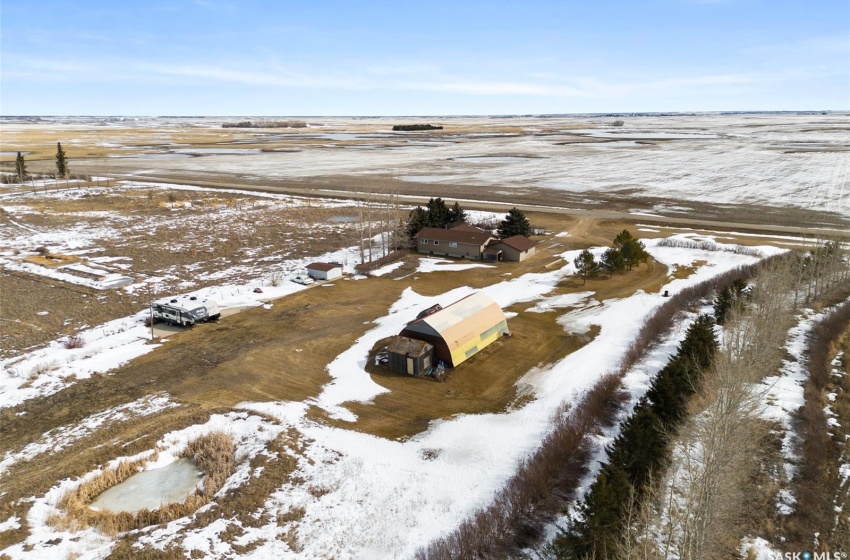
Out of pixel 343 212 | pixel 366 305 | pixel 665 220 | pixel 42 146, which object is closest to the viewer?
pixel 366 305

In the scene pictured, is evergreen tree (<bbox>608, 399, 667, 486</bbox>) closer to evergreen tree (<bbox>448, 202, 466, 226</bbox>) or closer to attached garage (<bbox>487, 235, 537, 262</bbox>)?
attached garage (<bbox>487, 235, 537, 262</bbox>)

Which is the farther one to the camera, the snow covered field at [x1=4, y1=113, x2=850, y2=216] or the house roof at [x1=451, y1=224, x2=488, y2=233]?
the snow covered field at [x1=4, y1=113, x2=850, y2=216]

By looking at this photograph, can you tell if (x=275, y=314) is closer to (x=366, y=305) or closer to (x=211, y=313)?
(x=211, y=313)

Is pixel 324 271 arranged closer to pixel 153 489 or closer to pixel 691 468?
pixel 153 489

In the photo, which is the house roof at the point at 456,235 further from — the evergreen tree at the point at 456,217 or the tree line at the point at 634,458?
the tree line at the point at 634,458

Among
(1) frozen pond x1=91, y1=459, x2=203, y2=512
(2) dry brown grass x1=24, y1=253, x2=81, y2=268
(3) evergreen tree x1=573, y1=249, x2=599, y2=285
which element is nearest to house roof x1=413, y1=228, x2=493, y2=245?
(3) evergreen tree x1=573, y1=249, x2=599, y2=285

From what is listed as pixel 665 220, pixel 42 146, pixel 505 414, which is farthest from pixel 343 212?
pixel 42 146
